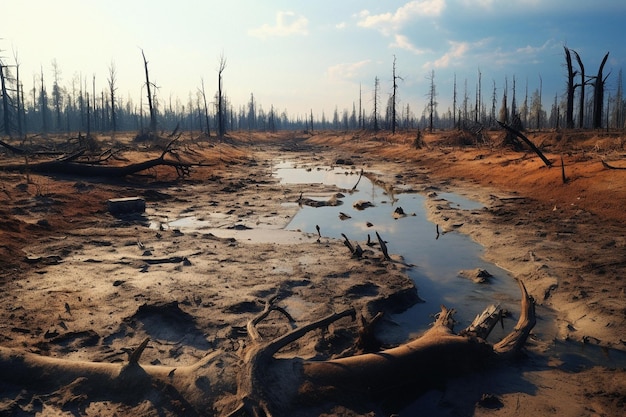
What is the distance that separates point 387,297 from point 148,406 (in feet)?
11.1

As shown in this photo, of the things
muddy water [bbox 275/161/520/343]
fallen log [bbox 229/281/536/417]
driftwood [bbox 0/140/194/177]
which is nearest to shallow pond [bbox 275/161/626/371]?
muddy water [bbox 275/161/520/343]

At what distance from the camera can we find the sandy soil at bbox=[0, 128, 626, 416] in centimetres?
356

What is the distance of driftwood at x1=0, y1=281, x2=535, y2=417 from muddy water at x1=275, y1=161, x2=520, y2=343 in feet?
3.15

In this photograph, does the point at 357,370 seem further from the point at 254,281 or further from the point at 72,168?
the point at 72,168

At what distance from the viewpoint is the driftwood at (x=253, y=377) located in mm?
3012

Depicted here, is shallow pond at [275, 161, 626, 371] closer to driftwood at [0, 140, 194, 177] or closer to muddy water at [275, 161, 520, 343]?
muddy water at [275, 161, 520, 343]

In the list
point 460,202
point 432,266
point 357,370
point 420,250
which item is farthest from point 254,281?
point 460,202

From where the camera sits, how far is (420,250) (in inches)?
323

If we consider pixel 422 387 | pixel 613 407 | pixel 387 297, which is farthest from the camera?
pixel 387 297

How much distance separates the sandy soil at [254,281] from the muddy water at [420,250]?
338 millimetres

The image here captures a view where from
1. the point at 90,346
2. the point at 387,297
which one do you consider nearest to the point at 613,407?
the point at 387,297

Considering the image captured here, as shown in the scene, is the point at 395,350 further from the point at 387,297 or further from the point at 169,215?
the point at 169,215

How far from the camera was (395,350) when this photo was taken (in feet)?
11.9

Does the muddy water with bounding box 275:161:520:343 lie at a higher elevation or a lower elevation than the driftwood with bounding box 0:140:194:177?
lower
